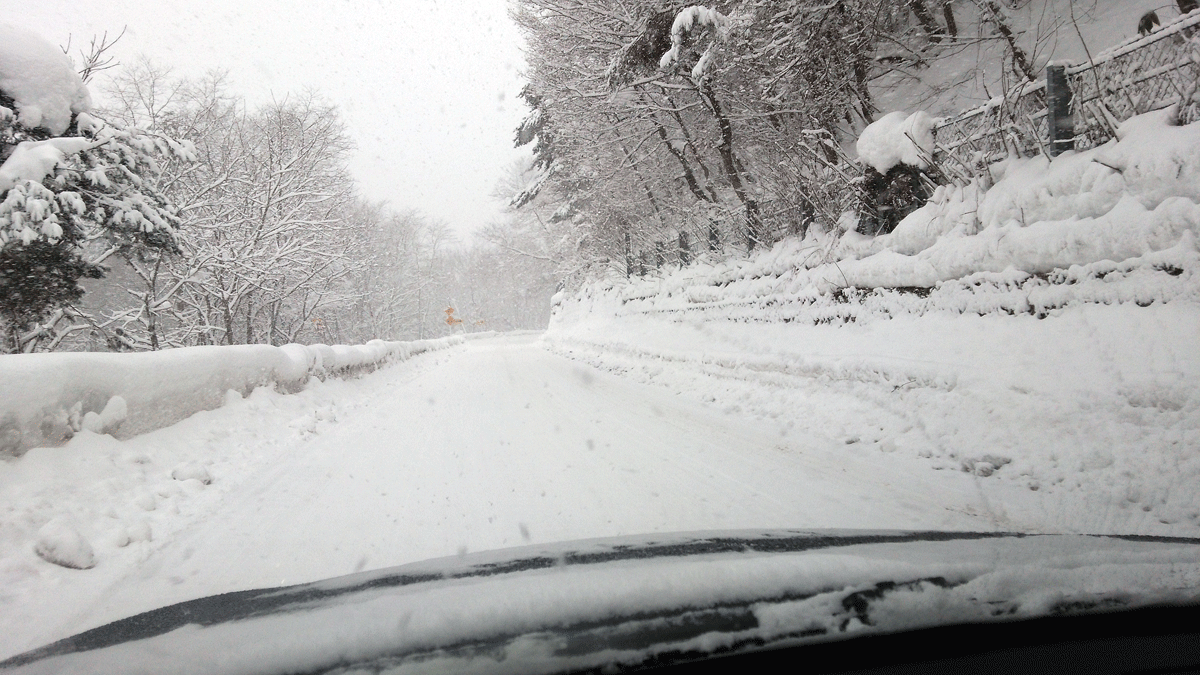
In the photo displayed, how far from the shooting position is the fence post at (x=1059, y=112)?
5.19 metres

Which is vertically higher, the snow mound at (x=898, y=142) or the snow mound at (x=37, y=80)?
the snow mound at (x=37, y=80)

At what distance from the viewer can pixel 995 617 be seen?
122 centimetres

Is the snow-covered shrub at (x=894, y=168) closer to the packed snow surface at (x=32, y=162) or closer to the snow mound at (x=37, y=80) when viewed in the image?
the packed snow surface at (x=32, y=162)

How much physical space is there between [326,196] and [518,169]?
19.8 meters

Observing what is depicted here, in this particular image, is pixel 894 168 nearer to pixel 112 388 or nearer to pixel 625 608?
pixel 625 608

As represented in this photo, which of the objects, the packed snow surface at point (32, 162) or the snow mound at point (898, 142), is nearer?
the packed snow surface at point (32, 162)

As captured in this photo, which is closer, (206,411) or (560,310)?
(206,411)

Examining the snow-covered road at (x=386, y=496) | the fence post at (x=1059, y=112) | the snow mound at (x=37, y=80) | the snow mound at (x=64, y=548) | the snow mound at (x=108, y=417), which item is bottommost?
the snow-covered road at (x=386, y=496)

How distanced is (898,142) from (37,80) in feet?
39.0

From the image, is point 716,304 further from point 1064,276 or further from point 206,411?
point 206,411

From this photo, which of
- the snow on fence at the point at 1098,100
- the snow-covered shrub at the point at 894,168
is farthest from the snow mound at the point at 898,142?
the snow on fence at the point at 1098,100

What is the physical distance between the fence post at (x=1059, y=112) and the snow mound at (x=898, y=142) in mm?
1502

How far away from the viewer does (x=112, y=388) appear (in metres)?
4.22

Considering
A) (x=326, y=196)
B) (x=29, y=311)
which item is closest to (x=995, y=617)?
(x=29, y=311)
